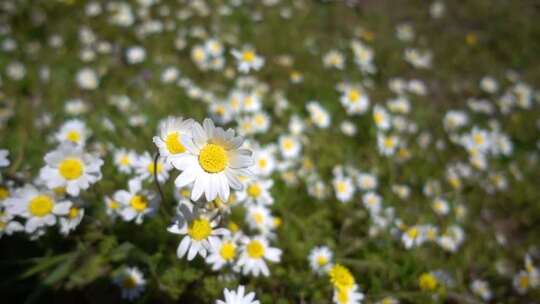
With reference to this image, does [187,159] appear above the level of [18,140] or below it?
below

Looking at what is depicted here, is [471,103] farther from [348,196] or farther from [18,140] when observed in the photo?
[18,140]

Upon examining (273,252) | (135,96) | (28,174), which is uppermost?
(135,96)

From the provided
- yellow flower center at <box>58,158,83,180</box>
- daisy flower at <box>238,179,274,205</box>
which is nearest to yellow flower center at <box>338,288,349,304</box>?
daisy flower at <box>238,179,274,205</box>

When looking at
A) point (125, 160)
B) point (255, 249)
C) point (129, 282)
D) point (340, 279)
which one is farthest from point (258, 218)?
point (125, 160)

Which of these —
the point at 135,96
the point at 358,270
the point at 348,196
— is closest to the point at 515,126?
the point at 348,196

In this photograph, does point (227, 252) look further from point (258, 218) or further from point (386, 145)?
point (386, 145)

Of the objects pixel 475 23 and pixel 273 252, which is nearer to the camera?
pixel 273 252

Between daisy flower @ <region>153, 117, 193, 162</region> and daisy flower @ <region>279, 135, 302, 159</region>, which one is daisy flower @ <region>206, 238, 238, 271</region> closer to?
daisy flower @ <region>153, 117, 193, 162</region>
